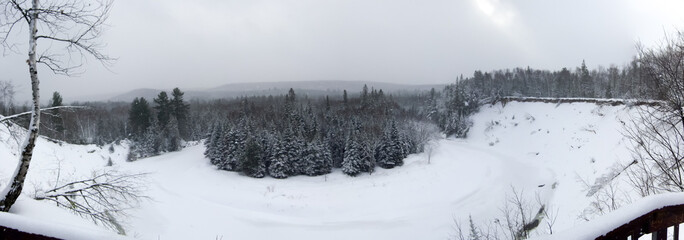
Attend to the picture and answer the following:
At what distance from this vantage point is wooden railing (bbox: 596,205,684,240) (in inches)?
72.2

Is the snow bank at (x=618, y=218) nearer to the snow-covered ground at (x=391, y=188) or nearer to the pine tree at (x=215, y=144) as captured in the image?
the snow-covered ground at (x=391, y=188)

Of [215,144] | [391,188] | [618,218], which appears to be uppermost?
[618,218]

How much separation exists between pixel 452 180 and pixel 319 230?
1558cm

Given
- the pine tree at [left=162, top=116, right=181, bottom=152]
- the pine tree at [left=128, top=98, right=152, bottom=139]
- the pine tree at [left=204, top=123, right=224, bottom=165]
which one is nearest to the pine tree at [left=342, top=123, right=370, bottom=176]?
the pine tree at [left=204, top=123, right=224, bottom=165]

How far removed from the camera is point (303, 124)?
48.2m

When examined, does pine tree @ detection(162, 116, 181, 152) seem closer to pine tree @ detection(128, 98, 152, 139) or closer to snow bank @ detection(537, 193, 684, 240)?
pine tree @ detection(128, 98, 152, 139)

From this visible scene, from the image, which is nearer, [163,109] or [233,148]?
A: [233,148]

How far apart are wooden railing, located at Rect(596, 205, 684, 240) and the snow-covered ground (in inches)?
412

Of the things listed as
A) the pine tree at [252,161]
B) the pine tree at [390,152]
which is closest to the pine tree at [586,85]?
the pine tree at [390,152]

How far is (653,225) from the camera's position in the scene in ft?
6.57

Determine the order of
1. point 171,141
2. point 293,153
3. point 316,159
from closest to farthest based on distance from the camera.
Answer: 1. point 293,153
2. point 316,159
3. point 171,141

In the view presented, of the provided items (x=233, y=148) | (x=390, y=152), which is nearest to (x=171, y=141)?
(x=233, y=148)

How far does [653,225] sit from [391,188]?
3129cm

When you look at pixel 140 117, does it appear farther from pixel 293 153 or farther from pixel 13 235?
pixel 13 235
